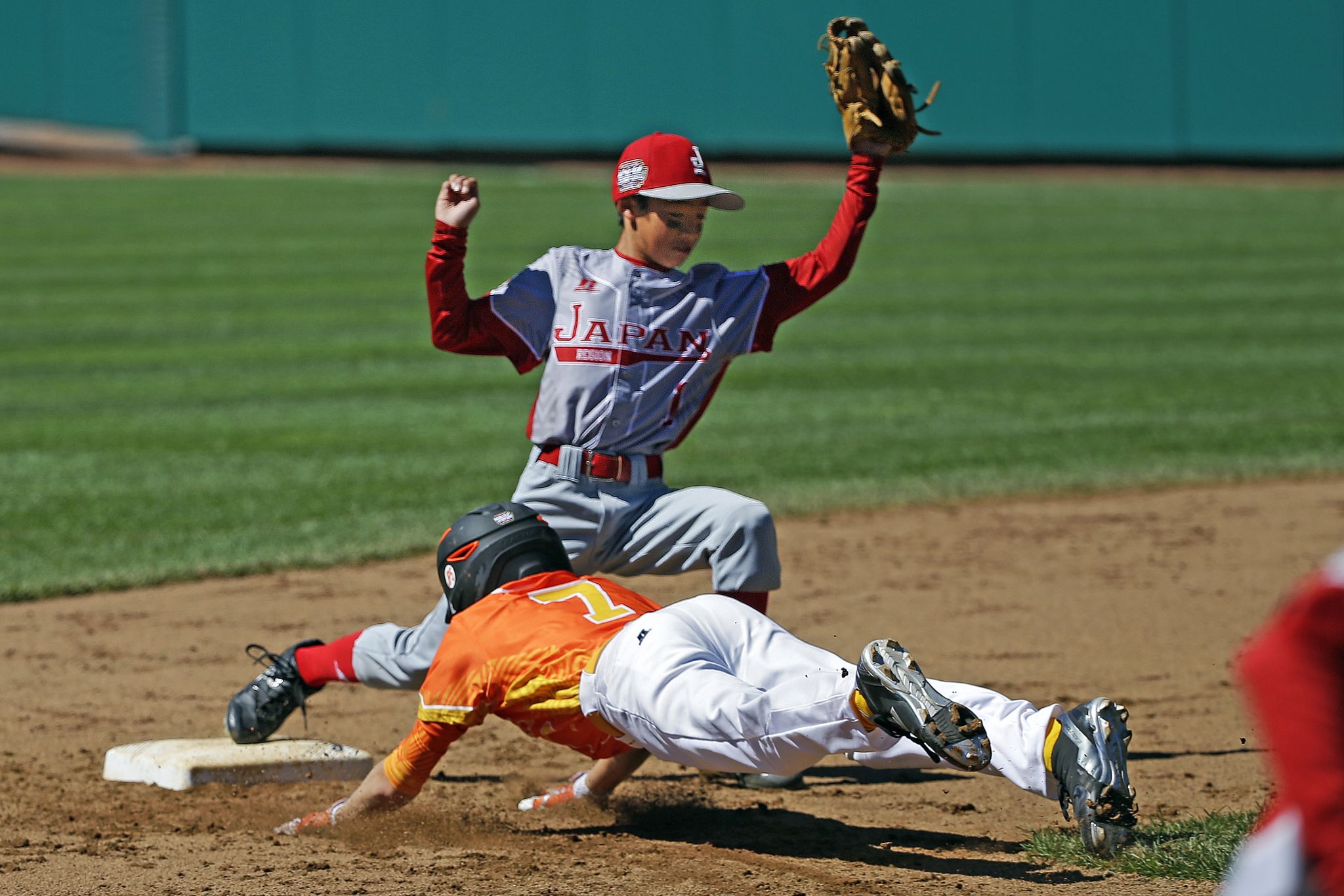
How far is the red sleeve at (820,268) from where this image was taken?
466 cm

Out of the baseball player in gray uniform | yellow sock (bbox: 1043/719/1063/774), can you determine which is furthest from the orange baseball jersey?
yellow sock (bbox: 1043/719/1063/774)

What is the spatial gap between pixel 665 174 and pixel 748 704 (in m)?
1.77

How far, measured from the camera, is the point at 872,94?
4.82 metres

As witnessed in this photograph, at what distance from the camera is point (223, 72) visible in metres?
30.0

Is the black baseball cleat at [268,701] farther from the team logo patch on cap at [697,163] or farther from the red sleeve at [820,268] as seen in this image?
the team logo patch on cap at [697,163]

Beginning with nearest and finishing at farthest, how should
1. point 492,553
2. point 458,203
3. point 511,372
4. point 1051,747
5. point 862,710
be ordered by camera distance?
point 862,710 < point 1051,747 < point 492,553 < point 458,203 < point 511,372

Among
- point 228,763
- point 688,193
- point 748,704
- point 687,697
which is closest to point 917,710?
point 748,704

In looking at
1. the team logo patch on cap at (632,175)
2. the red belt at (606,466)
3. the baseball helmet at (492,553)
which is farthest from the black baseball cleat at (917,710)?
the team logo patch on cap at (632,175)

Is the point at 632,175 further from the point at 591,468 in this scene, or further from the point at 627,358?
the point at 591,468

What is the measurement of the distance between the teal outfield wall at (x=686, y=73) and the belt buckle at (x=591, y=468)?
81.1 ft

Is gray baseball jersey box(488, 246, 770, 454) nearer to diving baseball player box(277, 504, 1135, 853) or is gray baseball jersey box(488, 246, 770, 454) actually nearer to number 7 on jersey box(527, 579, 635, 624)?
diving baseball player box(277, 504, 1135, 853)

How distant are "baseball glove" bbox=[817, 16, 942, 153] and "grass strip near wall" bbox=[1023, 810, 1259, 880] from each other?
2.08 m

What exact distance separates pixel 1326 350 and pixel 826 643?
28.6 feet

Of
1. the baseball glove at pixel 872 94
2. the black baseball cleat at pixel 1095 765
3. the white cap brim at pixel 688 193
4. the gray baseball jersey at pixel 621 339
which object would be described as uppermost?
the baseball glove at pixel 872 94
